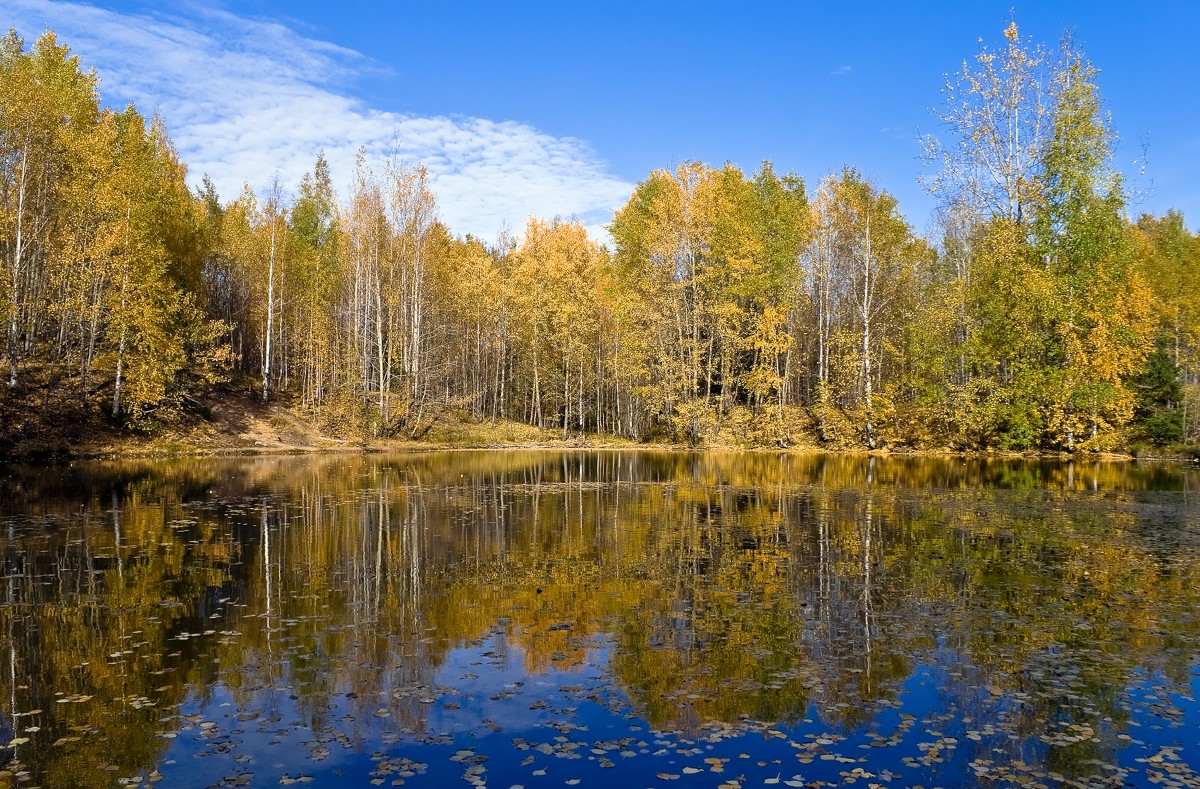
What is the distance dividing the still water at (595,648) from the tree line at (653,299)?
23.3 meters

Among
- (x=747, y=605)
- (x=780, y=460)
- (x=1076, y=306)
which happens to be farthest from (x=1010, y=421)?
(x=747, y=605)

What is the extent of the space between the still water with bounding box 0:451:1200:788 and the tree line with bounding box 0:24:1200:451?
23345 mm

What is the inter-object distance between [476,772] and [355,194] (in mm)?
47677

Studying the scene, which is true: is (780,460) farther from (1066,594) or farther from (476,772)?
(476,772)

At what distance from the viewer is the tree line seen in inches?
1516

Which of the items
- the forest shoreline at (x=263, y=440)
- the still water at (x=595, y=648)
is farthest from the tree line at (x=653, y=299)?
the still water at (x=595, y=648)

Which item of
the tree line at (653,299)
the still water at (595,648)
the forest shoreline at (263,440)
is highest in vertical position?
the tree line at (653,299)

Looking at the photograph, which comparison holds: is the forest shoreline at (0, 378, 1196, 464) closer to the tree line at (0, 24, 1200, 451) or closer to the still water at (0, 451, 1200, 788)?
the tree line at (0, 24, 1200, 451)

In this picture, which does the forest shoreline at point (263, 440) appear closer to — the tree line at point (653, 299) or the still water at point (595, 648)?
the tree line at point (653, 299)

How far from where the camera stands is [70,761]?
6.45m

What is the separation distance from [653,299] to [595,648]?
4378 cm

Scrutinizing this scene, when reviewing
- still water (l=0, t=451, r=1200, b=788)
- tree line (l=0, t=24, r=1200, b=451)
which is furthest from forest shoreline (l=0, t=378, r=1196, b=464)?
still water (l=0, t=451, r=1200, b=788)

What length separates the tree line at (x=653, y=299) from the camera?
38.5 meters

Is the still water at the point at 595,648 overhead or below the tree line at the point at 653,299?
below
